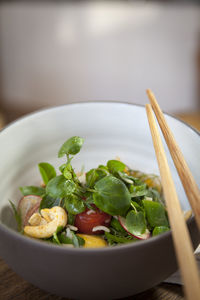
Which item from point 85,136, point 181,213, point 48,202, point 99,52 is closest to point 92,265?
point 181,213

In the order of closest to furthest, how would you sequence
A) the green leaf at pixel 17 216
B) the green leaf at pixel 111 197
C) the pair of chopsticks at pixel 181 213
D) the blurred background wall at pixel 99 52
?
the pair of chopsticks at pixel 181 213
the green leaf at pixel 111 197
the green leaf at pixel 17 216
the blurred background wall at pixel 99 52

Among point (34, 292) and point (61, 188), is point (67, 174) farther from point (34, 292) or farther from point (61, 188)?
point (34, 292)

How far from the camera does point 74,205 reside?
636mm

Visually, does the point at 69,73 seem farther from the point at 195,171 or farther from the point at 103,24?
the point at 195,171

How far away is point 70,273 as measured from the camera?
1.60ft

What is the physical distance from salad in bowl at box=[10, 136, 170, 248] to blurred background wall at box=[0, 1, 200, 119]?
7.06 feet

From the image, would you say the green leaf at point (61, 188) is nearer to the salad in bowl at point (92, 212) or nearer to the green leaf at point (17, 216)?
the salad in bowl at point (92, 212)

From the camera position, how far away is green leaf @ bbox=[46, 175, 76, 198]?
62cm

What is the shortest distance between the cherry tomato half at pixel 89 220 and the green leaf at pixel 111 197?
0.15 feet

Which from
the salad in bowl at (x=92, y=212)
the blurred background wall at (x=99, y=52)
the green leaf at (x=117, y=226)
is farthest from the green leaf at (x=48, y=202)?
the blurred background wall at (x=99, y=52)

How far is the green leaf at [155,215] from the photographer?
66cm

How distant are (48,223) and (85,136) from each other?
13.0 inches

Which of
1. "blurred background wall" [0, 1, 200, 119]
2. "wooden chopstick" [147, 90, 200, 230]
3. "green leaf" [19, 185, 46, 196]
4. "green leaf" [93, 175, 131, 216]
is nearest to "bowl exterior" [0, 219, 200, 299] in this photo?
"wooden chopstick" [147, 90, 200, 230]

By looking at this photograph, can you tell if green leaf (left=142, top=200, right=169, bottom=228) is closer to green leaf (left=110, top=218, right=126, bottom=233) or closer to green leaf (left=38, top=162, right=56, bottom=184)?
green leaf (left=110, top=218, right=126, bottom=233)
